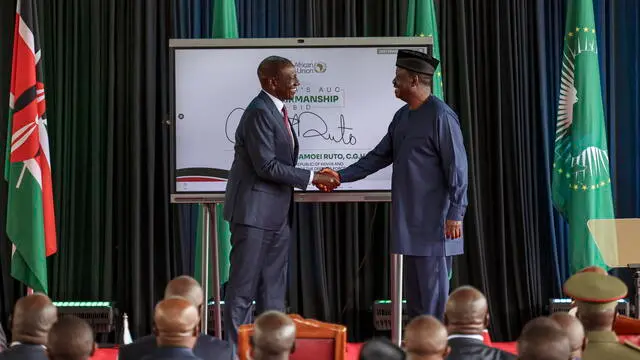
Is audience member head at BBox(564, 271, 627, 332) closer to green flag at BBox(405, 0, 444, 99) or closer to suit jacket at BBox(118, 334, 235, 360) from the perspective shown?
suit jacket at BBox(118, 334, 235, 360)

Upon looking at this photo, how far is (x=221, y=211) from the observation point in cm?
587

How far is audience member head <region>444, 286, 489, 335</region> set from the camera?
2.73 m

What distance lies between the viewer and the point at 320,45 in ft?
17.7

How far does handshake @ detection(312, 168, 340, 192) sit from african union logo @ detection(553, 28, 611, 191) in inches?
69.8

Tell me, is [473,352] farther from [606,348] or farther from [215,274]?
[215,274]

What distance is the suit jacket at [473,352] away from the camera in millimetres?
2631

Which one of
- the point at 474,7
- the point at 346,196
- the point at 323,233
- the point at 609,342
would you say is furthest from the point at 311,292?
the point at 609,342

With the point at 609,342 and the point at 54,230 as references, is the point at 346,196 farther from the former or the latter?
the point at 609,342

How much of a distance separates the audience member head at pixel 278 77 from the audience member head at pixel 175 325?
231cm

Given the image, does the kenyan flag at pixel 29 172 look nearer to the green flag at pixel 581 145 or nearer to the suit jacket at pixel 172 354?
the green flag at pixel 581 145

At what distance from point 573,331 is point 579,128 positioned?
11.7ft

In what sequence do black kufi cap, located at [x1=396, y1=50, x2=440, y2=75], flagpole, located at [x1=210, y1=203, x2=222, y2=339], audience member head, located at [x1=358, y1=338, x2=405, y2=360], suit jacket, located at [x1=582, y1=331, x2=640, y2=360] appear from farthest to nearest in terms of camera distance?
flagpole, located at [x1=210, y1=203, x2=222, y2=339], black kufi cap, located at [x1=396, y1=50, x2=440, y2=75], suit jacket, located at [x1=582, y1=331, x2=640, y2=360], audience member head, located at [x1=358, y1=338, x2=405, y2=360]

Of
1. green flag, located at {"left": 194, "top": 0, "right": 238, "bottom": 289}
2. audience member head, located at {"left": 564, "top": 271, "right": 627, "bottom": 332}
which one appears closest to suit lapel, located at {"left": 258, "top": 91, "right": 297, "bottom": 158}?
green flag, located at {"left": 194, "top": 0, "right": 238, "bottom": 289}
